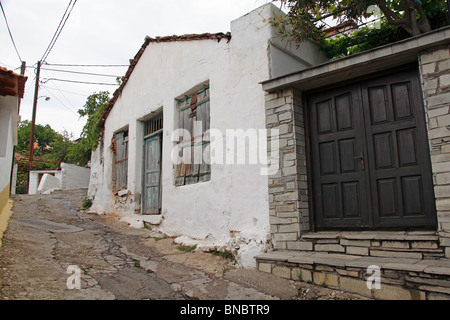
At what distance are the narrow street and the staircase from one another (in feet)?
0.52

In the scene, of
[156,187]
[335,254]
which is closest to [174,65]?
[156,187]

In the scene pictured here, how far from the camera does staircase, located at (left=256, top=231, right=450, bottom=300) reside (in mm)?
3045

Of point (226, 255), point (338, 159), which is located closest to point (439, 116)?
point (338, 159)

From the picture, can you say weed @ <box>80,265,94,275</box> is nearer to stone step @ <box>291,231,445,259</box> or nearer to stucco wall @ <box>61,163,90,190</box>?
stone step @ <box>291,231,445,259</box>

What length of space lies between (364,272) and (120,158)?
785 cm

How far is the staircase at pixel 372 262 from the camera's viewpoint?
3045mm

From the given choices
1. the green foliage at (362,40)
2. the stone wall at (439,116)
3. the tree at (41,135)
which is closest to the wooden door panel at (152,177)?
the green foliage at (362,40)

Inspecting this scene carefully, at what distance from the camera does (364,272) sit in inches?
134

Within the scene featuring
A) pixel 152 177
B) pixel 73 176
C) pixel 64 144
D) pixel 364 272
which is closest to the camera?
pixel 364 272

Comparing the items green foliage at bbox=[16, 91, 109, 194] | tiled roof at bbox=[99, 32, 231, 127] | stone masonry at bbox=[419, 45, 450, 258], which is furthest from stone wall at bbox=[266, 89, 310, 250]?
green foliage at bbox=[16, 91, 109, 194]

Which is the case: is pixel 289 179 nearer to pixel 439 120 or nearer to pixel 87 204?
pixel 439 120

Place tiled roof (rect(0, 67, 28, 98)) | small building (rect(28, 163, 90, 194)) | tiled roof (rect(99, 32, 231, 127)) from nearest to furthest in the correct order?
tiled roof (rect(0, 67, 28, 98)), tiled roof (rect(99, 32, 231, 127)), small building (rect(28, 163, 90, 194))
